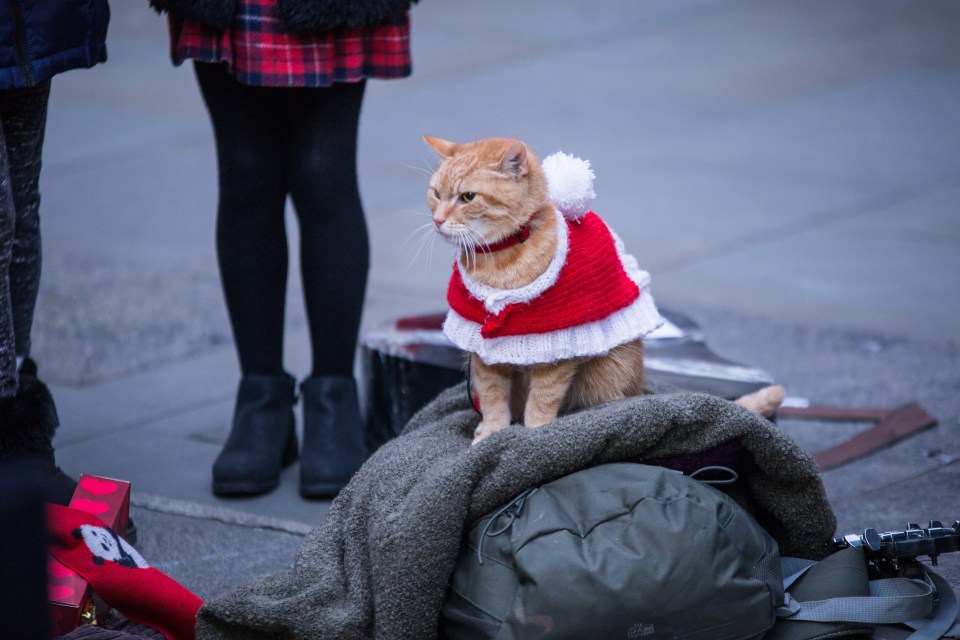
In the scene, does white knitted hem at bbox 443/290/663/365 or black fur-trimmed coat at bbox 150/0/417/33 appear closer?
white knitted hem at bbox 443/290/663/365

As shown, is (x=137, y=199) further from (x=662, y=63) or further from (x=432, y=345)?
(x=662, y=63)

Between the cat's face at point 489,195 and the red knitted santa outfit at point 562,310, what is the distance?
0.27 ft

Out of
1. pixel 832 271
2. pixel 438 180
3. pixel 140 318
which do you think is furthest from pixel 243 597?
pixel 832 271

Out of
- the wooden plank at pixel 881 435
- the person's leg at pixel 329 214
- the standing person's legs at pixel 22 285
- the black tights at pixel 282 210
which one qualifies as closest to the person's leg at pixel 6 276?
the standing person's legs at pixel 22 285

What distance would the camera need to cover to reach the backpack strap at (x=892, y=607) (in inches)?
75.4

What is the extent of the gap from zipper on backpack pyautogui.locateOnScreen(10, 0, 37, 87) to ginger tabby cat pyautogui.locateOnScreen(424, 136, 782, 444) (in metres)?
0.83

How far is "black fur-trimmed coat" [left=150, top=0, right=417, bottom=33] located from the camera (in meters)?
2.48

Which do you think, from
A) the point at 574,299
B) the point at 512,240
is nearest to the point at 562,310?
the point at 574,299

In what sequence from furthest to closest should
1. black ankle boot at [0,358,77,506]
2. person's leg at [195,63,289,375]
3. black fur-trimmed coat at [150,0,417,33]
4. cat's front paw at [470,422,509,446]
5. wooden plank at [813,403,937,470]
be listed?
wooden plank at [813,403,937,470], person's leg at [195,63,289,375], black fur-trimmed coat at [150,0,417,33], black ankle boot at [0,358,77,506], cat's front paw at [470,422,509,446]

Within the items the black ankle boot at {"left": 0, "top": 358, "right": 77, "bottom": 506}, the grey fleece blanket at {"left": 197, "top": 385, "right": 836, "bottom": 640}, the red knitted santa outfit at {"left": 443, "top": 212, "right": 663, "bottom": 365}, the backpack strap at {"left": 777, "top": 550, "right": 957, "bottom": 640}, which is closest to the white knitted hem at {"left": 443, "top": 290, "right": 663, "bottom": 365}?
the red knitted santa outfit at {"left": 443, "top": 212, "right": 663, "bottom": 365}

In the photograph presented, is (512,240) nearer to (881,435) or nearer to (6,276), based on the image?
(6,276)

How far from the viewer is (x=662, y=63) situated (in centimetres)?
764

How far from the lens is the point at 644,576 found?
179 cm

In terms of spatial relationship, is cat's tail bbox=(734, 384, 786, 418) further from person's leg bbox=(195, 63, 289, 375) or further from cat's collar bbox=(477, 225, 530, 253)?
person's leg bbox=(195, 63, 289, 375)
